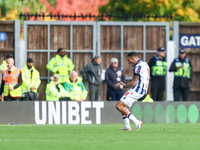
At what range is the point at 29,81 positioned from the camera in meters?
15.2

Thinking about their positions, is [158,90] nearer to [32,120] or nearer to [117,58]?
[117,58]

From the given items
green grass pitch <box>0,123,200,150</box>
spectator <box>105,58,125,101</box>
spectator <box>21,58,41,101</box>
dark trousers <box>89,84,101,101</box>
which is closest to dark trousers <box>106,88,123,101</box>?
spectator <box>105,58,125,101</box>

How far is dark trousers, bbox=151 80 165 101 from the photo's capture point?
16084 mm

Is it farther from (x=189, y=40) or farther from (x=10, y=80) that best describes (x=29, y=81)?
(x=189, y=40)

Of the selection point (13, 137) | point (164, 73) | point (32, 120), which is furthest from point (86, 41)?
point (13, 137)

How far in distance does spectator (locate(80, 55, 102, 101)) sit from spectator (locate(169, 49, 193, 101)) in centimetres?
256

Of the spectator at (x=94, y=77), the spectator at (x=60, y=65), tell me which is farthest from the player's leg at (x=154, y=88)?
the spectator at (x=60, y=65)

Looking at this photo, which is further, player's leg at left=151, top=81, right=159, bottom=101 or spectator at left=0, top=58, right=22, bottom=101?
player's leg at left=151, top=81, right=159, bottom=101

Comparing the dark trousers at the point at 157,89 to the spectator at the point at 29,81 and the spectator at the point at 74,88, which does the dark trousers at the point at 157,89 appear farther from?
the spectator at the point at 29,81

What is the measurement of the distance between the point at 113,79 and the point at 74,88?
1.39 metres

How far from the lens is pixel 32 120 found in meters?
13.6

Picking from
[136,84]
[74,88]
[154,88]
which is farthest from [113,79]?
[136,84]

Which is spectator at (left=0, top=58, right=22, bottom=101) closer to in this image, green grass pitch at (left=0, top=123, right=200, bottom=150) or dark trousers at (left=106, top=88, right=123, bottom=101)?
dark trousers at (left=106, top=88, right=123, bottom=101)

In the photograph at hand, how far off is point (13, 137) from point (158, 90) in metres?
7.84
